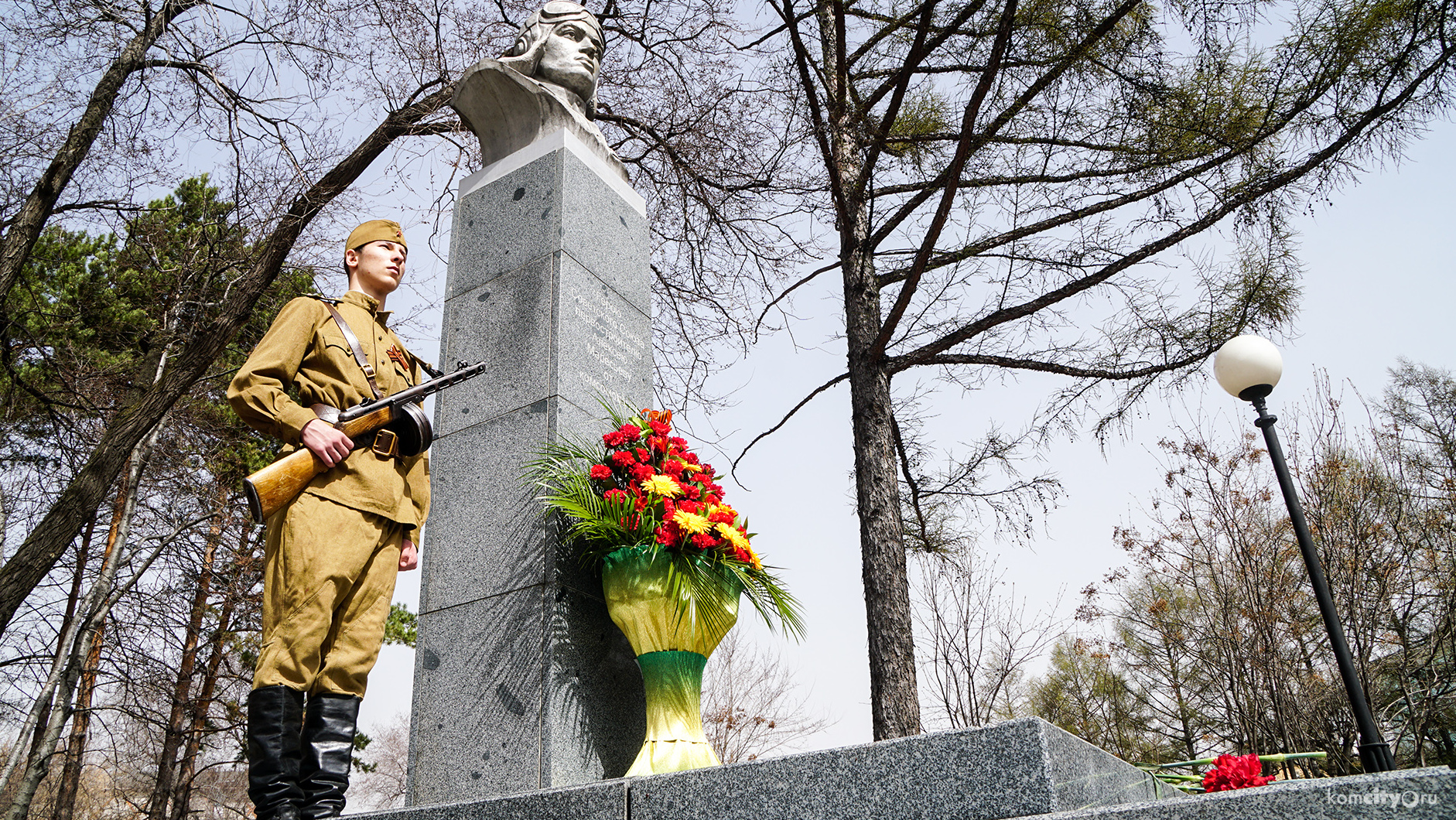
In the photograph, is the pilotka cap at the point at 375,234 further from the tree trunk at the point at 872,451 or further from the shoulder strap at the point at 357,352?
the tree trunk at the point at 872,451

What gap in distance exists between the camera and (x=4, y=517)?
9023mm

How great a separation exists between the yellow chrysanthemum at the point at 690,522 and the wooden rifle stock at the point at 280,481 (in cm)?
120

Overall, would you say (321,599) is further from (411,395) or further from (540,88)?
(540,88)

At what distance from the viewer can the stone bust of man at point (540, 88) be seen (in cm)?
486

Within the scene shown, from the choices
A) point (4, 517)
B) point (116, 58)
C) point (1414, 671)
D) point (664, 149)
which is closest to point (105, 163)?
point (116, 58)

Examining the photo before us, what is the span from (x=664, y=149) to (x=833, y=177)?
303 centimetres

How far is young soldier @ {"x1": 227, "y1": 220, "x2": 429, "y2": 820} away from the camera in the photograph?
2.66 meters

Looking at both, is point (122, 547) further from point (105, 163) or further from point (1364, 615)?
point (1364, 615)

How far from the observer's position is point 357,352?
Result: 3209 millimetres

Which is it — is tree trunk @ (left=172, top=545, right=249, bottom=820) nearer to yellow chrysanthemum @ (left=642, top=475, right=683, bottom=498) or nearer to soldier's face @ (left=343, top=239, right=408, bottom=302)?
soldier's face @ (left=343, top=239, right=408, bottom=302)

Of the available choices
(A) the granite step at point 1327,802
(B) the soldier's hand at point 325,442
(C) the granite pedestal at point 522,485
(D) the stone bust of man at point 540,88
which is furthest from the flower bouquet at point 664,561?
(D) the stone bust of man at point 540,88

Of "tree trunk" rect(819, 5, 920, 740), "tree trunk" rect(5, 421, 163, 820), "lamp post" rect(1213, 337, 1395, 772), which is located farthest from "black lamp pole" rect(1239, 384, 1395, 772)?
"tree trunk" rect(5, 421, 163, 820)

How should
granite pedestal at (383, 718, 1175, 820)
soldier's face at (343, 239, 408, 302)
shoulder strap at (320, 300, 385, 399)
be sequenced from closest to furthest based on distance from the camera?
1. granite pedestal at (383, 718, 1175, 820)
2. shoulder strap at (320, 300, 385, 399)
3. soldier's face at (343, 239, 408, 302)

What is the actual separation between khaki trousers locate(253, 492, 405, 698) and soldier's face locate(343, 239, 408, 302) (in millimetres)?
928
